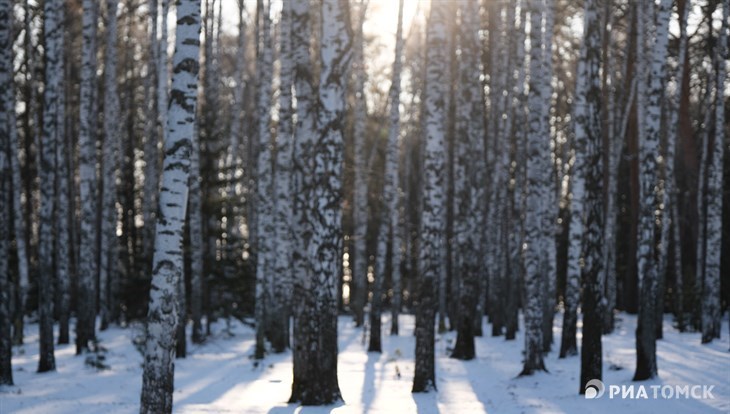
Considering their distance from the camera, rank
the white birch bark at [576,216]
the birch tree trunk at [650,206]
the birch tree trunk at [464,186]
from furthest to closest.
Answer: the birch tree trunk at [464,186] < the birch tree trunk at [650,206] < the white birch bark at [576,216]

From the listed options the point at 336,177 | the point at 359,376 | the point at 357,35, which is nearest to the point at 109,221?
the point at 357,35

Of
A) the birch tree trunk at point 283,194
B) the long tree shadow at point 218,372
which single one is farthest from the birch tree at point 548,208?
the long tree shadow at point 218,372

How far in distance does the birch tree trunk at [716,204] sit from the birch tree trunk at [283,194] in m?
8.99

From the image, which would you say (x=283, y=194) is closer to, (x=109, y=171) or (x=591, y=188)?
(x=109, y=171)

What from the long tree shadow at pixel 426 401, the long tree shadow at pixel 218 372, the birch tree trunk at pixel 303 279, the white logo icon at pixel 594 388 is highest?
the birch tree trunk at pixel 303 279

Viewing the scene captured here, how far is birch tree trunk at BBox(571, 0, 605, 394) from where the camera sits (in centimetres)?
1162

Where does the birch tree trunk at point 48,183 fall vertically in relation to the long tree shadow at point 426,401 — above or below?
above

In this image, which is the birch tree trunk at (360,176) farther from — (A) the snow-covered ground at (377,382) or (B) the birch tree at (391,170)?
(A) the snow-covered ground at (377,382)

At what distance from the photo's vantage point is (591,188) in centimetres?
1177

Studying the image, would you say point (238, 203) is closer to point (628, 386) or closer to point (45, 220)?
point (45, 220)

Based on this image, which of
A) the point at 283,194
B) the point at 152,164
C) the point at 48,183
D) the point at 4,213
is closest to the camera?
the point at 4,213

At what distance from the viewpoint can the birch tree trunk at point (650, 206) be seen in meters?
12.5

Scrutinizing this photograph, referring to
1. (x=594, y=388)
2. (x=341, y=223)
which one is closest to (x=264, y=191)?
(x=341, y=223)

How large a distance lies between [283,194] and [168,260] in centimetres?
1069
